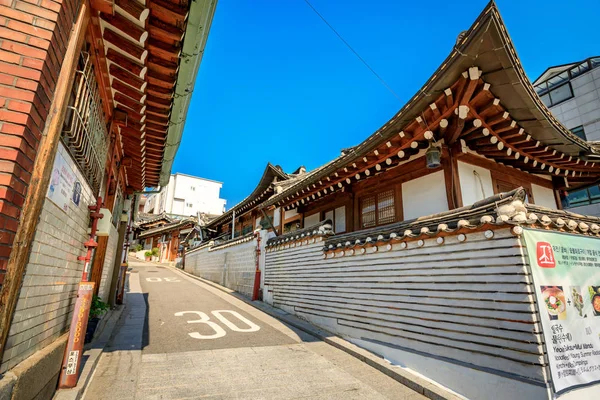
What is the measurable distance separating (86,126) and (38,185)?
181 cm

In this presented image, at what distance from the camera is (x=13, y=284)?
8.48ft

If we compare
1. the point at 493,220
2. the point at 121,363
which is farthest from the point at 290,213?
the point at 493,220

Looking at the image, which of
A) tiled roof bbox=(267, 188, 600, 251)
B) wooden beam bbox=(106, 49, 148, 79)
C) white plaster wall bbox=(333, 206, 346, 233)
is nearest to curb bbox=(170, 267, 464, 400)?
tiled roof bbox=(267, 188, 600, 251)

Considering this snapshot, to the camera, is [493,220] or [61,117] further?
Result: [493,220]

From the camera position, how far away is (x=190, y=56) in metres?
3.79

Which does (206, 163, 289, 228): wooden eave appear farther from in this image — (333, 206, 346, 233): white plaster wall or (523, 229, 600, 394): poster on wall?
(523, 229, 600, 394): poster on wall

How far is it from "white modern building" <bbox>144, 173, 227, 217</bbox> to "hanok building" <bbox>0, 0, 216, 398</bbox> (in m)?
48.7

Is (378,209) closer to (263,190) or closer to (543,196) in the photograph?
(543,196)

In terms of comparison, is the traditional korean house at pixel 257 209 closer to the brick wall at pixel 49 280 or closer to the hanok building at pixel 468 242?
the hanok building at pixel 468 242

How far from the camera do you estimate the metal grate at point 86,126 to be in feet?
12.0

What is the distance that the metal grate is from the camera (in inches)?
144

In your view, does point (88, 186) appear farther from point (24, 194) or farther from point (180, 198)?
point (180, 198)

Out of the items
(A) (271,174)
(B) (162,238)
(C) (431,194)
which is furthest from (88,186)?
(B) (162,238)

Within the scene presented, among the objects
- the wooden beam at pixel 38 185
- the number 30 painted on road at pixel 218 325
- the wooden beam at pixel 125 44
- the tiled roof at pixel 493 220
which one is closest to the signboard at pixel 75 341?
the wooden beam at pixel 38 185
